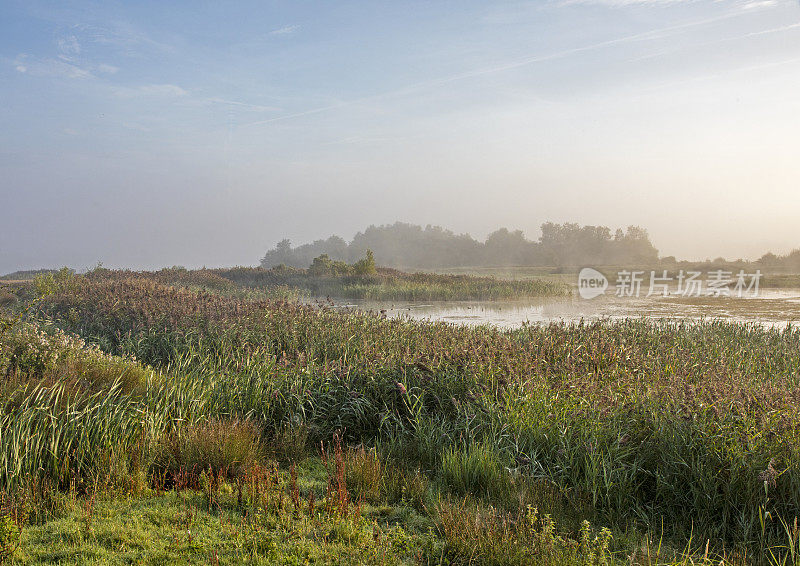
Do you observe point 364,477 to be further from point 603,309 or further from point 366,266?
point 366,266

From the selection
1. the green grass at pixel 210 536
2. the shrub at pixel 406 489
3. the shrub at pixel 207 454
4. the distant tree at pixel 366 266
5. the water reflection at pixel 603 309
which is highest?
the distant tree at pixel 366 266

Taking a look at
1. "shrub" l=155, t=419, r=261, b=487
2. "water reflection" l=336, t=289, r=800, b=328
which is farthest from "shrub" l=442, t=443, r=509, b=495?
"water reflection" l=336, t=289, r=800, b=328

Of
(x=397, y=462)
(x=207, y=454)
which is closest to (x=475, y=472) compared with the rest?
(x=397, y=462)

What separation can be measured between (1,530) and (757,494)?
17.4 ft

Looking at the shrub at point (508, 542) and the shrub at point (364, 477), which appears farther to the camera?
the shrub at point (364, 477)

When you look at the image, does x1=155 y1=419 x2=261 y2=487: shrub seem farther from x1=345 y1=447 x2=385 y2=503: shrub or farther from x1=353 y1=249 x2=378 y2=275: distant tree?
x1=353 y1=249 x2=378 y2=275: distant tree

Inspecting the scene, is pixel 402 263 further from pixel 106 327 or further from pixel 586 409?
pixel 586 409

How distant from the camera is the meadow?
3.48 metres

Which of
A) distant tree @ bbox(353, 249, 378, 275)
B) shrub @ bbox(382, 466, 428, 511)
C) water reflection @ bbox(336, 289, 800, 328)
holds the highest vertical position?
distant tree @ bbox(353, 249, 378, 275)

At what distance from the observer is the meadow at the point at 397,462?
348 centimetres

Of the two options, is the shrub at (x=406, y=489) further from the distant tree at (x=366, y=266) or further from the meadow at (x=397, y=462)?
the distant tree at (x=366, y=266)

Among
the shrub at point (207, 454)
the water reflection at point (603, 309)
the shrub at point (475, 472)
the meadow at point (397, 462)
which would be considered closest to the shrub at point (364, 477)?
the meadow at point (397, 462)

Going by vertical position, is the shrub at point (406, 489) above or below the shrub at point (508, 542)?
below

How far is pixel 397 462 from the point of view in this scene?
5.13 meters
